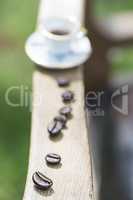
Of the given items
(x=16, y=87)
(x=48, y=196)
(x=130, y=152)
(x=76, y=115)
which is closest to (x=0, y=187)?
(x=16, y=87)

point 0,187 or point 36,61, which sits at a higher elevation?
point 36,61

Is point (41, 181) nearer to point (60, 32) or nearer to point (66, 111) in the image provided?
point (66, 111)

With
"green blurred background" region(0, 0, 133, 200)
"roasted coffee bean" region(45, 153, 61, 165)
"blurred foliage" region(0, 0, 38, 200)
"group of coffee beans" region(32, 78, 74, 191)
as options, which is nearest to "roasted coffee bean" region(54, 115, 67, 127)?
"group of coffee beans" region(32, 78, 74, 191)

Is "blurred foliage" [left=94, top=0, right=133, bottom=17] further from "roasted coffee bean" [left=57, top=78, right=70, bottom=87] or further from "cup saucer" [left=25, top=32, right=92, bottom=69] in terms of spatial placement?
"roasted coffee bean" [left=57, top=78, right=70, bottom=87]

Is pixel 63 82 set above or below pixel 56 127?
above

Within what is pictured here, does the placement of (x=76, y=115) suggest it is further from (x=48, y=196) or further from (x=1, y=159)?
(x=1, y=159)

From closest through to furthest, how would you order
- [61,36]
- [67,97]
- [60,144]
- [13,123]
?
[60,144]
[67,97]
[61,36]
[13,123]

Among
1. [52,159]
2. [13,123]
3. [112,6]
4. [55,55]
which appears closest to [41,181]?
[52,159]
